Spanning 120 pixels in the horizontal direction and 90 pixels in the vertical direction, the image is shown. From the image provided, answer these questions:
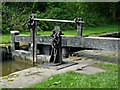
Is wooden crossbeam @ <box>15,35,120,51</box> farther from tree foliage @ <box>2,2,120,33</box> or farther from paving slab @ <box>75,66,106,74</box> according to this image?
tree foliage @ <box>2,2,120,33</box>

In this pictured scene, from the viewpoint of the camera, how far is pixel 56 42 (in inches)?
252

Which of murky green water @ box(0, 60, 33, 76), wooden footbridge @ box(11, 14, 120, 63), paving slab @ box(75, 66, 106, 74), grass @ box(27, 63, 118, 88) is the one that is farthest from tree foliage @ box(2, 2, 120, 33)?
grass @ box(27, 63, 118, 88)

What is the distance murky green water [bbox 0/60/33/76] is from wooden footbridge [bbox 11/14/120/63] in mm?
309

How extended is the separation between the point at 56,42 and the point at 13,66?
248 cm

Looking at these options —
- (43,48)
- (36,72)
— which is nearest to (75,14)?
(43,48)

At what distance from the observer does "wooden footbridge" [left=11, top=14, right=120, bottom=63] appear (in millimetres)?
6438

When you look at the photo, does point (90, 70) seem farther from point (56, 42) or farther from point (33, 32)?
point (33, 32)

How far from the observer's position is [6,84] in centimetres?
468

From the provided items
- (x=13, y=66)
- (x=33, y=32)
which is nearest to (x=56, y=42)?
(x=33, y=32)

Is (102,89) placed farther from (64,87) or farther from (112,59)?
(112,59)

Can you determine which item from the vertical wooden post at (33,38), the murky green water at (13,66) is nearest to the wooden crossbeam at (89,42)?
the vertical wooden post at (33,38)

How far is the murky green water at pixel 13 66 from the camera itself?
7307 millimetres

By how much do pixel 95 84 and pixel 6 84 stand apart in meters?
2.02

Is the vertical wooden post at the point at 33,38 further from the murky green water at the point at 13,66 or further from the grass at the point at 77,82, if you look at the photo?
the grass at the point at 77,82
